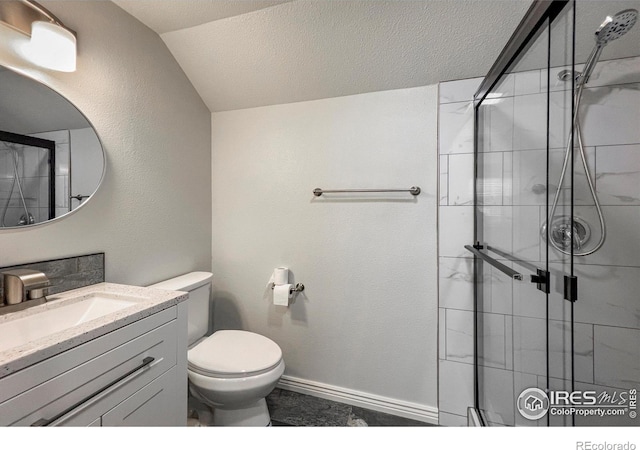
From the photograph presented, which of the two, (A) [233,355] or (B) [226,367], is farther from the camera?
(A) [233,355]

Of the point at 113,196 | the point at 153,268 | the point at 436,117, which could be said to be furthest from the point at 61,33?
the point at 436,117

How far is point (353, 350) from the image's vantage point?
176 cm

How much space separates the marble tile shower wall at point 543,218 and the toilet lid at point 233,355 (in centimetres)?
103

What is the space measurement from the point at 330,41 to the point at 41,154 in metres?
1.41

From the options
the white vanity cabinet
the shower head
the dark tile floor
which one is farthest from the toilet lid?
the shower head

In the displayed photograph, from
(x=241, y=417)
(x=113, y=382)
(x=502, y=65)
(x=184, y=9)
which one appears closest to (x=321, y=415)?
(x=241, y=417)

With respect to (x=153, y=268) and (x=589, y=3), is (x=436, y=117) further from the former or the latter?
(x=153, y=268)

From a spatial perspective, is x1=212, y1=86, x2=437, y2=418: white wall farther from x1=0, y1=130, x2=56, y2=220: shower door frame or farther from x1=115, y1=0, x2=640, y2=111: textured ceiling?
x1=0, y1=130, x2=56, y2=220: shower door frame

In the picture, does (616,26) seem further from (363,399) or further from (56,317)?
(56,317)

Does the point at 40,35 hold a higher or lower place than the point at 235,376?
higher

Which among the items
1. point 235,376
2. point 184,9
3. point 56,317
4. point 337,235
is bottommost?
point 235,376

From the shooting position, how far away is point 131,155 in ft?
4.74

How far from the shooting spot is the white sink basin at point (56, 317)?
89 centimetres

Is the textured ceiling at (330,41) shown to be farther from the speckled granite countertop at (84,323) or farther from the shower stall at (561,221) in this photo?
the speckled granite countertop at (84,323)
